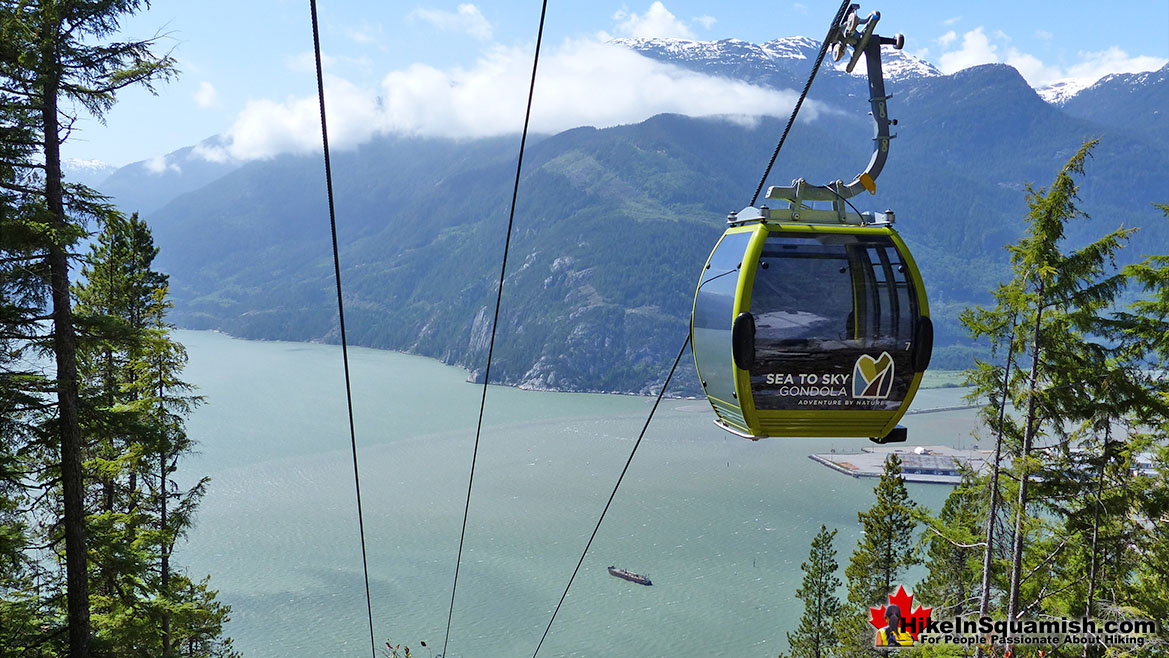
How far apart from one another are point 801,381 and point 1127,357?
956 centimetres

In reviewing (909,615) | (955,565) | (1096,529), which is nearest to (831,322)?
(1096,529)

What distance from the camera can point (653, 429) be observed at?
85.1 m

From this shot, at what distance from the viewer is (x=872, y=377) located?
165 inches

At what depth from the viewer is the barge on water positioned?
134ft

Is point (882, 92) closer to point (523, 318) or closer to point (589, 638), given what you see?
point (589, 638)

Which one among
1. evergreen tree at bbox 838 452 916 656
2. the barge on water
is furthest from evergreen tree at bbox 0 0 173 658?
the barge on water

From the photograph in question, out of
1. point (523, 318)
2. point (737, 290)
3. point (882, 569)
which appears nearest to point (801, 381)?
point (737, 290)

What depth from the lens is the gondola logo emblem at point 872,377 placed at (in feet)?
13.7

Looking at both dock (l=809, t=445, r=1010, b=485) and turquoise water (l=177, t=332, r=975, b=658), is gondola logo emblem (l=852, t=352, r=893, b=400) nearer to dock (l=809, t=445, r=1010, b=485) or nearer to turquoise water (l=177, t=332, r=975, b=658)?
turquoise water (l=177, t=332, r=975, b=658)

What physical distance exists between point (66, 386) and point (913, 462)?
7076cm

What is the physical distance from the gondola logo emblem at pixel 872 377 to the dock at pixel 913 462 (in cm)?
6211

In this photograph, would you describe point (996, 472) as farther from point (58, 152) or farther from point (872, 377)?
point (58, 152)

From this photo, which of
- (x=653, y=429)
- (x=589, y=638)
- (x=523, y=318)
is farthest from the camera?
(x=523, y=318)

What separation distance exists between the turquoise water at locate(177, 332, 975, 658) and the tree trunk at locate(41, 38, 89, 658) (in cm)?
1694
